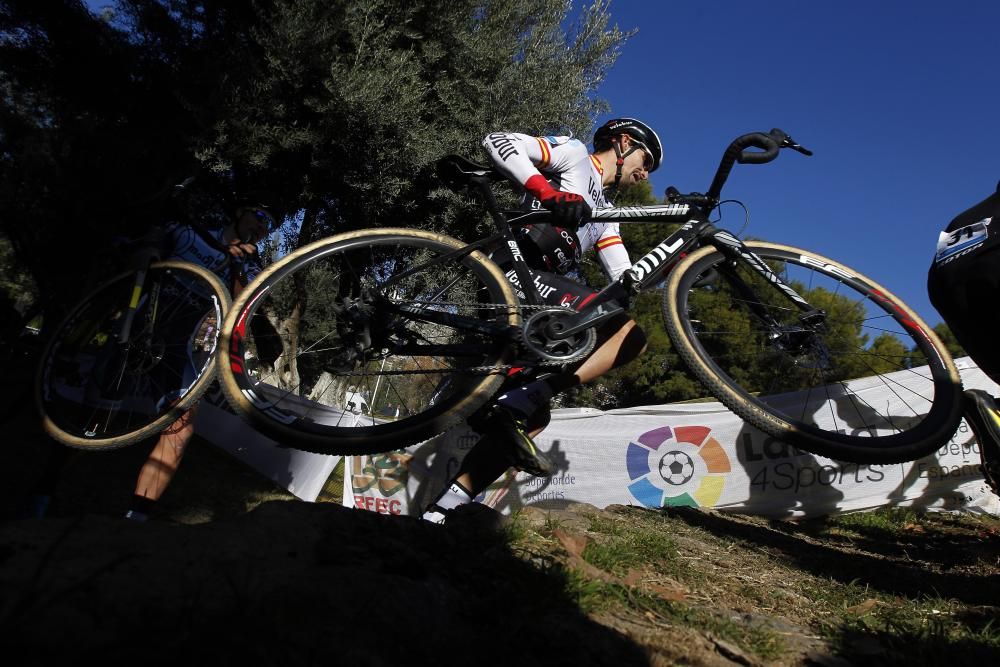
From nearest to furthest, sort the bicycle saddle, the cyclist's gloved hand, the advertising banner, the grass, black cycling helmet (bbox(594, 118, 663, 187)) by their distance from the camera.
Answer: the grass < the cyclist's gloved hand < the bicycle saddle < black cycling helmet (bbox(594, 118, 663, 187)) < the advertising banner

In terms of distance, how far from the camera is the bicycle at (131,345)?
382 cm

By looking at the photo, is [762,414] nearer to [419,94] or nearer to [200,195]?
[419,94]

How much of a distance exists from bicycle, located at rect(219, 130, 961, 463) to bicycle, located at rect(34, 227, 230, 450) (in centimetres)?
62

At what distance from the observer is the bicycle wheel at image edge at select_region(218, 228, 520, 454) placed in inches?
116

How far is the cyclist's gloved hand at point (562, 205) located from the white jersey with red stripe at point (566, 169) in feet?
0.39

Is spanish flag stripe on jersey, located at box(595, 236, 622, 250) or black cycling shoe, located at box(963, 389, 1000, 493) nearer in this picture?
black cycling shoe, located at box(963, 389, 1000, 493)

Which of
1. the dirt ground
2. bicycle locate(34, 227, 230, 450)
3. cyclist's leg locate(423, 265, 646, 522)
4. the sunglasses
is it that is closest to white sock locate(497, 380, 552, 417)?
cyclist's leg locate(423, 265, 646, 522)

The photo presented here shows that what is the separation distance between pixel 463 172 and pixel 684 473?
4.71 m

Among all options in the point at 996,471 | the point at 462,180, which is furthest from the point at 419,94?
the point at 996,471

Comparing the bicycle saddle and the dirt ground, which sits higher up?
the bicycle saddle

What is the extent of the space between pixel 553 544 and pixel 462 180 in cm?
198

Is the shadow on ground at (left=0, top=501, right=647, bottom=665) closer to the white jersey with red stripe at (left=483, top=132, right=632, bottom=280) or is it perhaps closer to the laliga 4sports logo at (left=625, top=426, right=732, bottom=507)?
the white jersey with red stripe at (left=483, top=132, right=632, bottom=280)

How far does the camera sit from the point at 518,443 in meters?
3.53

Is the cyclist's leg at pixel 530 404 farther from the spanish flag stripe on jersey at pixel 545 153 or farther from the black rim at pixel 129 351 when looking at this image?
the black rim at pixel 129 351
